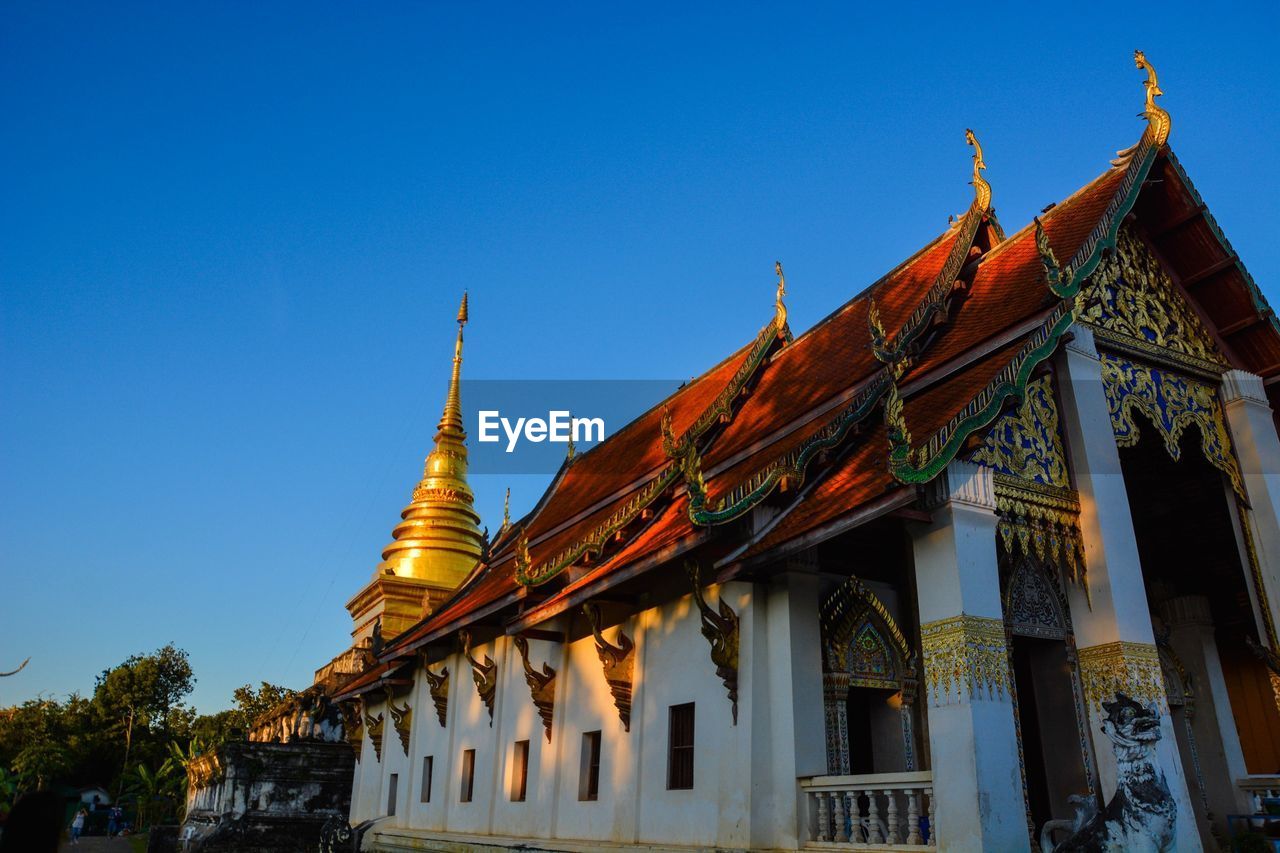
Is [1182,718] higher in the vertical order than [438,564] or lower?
lower

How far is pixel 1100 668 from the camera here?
698 cm

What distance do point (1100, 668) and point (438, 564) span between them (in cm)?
1855

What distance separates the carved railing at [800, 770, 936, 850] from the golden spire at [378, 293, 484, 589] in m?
16.4

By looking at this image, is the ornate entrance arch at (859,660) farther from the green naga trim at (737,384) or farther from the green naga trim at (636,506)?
the green naga trim at (737,384)

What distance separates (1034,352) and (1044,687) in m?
2.89

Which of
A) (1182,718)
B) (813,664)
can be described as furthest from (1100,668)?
(1182,718)

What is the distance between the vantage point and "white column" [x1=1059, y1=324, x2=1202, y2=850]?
674 cm

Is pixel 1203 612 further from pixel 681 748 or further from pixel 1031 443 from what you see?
pixel 681 748

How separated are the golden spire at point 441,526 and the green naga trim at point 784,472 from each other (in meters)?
15.6

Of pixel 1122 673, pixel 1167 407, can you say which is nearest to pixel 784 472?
pixel 1122 673

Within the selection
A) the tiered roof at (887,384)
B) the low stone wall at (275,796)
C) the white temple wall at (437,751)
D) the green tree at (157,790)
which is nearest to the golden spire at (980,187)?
the tiered roof at (887,384)

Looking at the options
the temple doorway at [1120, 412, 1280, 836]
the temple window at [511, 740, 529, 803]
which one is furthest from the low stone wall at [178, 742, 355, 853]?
the temple doorway at [1120, 412, 1280, 836]

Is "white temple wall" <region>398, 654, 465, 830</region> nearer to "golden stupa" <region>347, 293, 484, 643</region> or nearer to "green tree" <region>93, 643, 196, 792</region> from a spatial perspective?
"golden stupa" <region>347, 293, 484, 643</region>

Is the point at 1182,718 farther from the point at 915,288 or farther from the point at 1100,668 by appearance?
the point at 915,288
